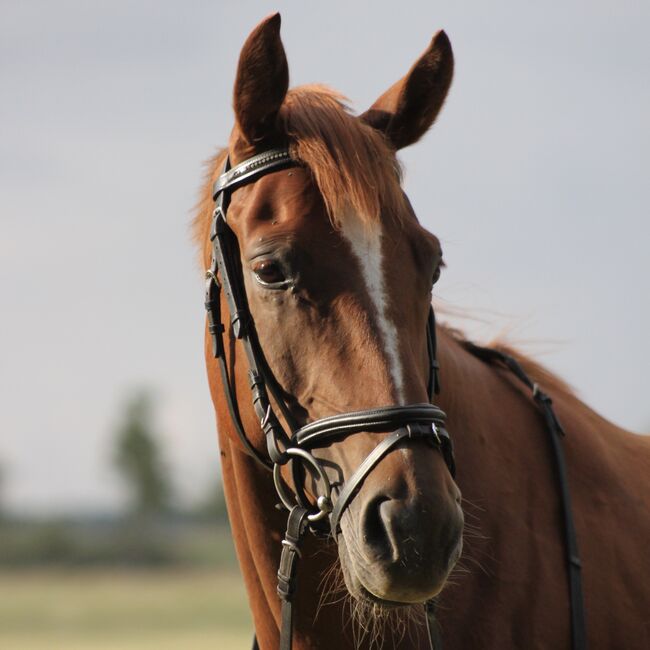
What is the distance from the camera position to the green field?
27391 mm

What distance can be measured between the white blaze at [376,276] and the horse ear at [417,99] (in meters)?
0.70

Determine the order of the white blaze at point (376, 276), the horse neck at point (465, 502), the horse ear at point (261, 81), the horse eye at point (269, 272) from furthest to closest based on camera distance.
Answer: the horse neck at point (465, 502) → the horse ear at point (261, 81) → the horse eye at point (269, 272) → the white blaze at point (376, 276)

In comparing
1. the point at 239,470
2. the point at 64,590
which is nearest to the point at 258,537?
the point at 239,470

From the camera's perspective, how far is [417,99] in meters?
4.08

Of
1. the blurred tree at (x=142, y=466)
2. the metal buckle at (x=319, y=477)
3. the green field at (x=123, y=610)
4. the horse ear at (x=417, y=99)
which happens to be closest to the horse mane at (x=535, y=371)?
the horse ear at (x=417, y=99)

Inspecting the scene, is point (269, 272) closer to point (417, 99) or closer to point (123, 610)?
point (417, 99)

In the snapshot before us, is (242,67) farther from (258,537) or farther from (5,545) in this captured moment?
(5,545)

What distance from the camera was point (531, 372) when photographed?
15.6 ft

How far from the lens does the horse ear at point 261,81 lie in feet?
11.9

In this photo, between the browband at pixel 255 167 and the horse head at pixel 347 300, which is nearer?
the horse head at pixel 347 300

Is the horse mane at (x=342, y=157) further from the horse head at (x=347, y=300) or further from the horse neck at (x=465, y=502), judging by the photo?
the horse neck at (x=465, y=502)

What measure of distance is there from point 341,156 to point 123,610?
39.5 meters

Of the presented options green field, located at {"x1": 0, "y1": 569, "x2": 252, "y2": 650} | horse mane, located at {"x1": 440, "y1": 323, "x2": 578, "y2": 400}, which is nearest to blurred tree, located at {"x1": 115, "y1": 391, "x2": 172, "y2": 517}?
green field, located at {"x1": 0, "y1": 569, "x2": 252, "y2": 650}

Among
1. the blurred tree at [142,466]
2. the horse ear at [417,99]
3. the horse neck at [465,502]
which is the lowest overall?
the blurred tree at [142,466]
